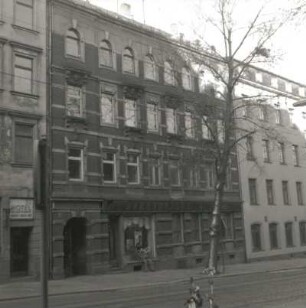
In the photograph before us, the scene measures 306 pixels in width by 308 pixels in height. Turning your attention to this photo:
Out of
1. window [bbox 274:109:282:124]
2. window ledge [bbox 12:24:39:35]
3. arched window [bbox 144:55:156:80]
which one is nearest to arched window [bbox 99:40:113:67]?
arched window [bbox 144:55:156:80]

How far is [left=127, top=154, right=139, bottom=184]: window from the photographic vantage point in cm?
3041

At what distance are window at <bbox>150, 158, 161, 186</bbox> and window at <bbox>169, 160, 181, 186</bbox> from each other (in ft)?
3.51

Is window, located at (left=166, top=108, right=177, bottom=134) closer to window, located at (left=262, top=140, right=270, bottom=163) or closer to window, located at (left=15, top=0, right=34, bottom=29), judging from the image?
window, located at (left=15, top=0, right=34, bottom=29)

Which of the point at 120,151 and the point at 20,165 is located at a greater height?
the point at 120,151

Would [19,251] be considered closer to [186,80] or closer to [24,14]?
[24,14]

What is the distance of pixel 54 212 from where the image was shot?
25672 millimetres

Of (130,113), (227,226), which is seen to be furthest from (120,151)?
(227,226)

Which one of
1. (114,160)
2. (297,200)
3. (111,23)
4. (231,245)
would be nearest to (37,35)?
(111,23)

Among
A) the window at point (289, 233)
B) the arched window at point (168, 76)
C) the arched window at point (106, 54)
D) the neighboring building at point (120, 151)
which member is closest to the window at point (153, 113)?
the neighboring building at point (120, 151)

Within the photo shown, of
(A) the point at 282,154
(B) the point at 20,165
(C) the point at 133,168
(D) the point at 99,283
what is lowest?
(D) the point at 99,283

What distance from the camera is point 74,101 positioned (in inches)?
1107

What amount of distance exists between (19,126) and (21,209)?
151 inches

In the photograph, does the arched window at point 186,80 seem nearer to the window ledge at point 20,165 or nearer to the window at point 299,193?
the window ledge at point 20,165

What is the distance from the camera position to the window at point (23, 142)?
81.5 ft
